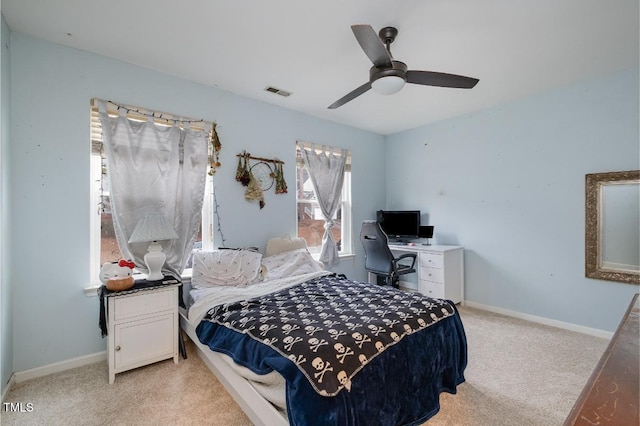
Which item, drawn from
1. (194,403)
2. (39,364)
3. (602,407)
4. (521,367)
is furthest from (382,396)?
(39,364)

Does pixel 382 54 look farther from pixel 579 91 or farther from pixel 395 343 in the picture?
pixel 579 91

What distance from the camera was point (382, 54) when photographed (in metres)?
1.91

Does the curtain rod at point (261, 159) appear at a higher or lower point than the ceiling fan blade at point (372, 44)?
lower

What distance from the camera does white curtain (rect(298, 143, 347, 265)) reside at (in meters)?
4.04

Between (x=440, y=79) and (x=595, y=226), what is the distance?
240cm

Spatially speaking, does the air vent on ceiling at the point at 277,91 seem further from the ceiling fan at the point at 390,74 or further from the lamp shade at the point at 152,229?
the lamp shade at the point at 152,229

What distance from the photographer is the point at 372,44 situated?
1.82 metres

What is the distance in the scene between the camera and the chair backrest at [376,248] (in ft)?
11.7

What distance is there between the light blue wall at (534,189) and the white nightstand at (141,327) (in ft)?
11.8

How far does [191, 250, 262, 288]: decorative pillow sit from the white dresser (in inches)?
88.0

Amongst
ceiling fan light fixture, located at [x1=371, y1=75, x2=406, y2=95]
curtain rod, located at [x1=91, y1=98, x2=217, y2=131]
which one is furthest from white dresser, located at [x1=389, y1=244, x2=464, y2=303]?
curtain rod, located at [x1=91, y1=98, x2=217, y2=131]

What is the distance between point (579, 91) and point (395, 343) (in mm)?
3421

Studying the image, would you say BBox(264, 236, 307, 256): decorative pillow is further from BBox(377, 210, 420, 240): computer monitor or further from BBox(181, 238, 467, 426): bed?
BBox(377, 210, 420, 240): computer monitor

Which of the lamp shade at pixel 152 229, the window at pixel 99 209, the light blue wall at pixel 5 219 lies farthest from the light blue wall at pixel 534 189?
the light blue wall at pixel 5 219
